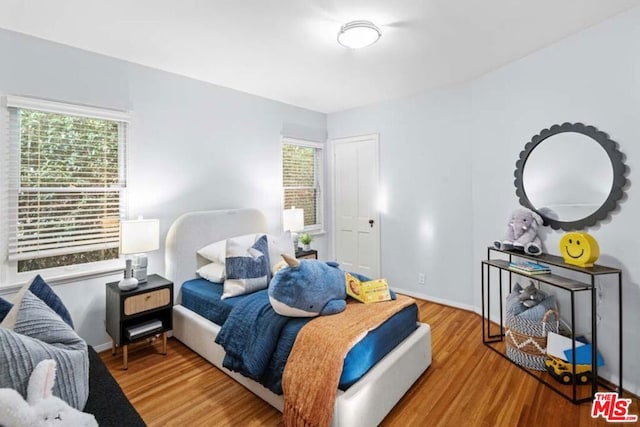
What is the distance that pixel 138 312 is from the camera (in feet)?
8.09

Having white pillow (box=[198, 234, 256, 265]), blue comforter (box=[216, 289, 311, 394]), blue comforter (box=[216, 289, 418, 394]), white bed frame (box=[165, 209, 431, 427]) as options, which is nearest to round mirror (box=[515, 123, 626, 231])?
white bed frame (box=[165, 209, 431, 427])

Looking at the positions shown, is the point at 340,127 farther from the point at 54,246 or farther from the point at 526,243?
the point at 54,246

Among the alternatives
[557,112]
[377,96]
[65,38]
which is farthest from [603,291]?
[65,38]

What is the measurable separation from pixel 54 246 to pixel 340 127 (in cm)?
365

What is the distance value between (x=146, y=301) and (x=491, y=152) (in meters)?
3.52

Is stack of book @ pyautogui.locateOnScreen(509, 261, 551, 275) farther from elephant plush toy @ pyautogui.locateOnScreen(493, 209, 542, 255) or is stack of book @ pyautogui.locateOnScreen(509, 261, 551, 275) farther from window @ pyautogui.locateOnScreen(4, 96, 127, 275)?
window @ pyautogui.locateOnScreen(4, 96, 127, 275)

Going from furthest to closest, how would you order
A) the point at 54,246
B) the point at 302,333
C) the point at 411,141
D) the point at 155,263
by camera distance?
the point at 411,141 < the point at 155,263 < the point at 54,246 < the point at 302,333

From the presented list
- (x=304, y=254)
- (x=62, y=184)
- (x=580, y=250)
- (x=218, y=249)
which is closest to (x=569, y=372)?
(x=580, y=250)

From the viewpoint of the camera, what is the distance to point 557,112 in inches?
99.8

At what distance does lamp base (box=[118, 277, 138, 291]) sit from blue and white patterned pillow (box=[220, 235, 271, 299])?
2.32ft

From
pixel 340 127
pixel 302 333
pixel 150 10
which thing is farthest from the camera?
pixel 340 127

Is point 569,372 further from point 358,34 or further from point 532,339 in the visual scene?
point 358,34

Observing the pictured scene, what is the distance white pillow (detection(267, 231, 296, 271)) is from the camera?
2.89 metres

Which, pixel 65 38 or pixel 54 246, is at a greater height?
pixel 65 38
